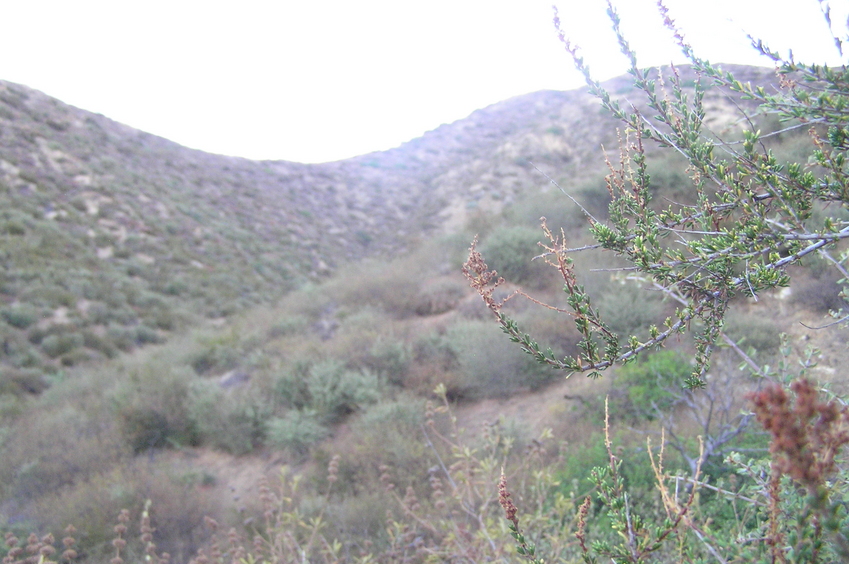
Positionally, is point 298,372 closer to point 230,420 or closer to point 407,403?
point 230,420

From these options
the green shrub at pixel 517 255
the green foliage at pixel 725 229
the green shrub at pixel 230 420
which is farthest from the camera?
the green shrub at pixel 517 255

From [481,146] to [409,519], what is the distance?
2826 cm

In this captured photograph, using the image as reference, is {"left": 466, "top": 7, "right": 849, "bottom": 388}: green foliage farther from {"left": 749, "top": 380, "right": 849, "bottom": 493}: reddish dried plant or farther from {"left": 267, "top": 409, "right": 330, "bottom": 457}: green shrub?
{"left": 267, "top": 409, "right": 330, "bottom": 457}: green shrub

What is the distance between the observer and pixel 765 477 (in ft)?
6.63

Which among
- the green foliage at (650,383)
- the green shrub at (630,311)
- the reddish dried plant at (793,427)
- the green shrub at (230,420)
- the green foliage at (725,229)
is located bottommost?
the green shrub at (230,420)

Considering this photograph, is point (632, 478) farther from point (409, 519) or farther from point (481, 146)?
point (481, 146)

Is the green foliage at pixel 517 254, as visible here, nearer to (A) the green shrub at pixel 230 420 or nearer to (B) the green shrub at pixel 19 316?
(A) the green shrub at pixel 230 420

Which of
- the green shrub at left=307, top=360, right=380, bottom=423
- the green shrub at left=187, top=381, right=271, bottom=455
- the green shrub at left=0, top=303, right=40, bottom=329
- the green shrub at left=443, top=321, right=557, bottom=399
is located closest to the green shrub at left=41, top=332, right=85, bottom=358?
the green shrub at left=0, top=303, right=40, bottom=329

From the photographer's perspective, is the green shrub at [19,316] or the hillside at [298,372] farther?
the green shrub at [19,316]

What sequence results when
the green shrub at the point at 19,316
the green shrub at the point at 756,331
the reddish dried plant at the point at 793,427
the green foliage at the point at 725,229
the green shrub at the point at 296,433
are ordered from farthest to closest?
the green shrub at the point at 19,316
the green shrub at the point at 296,433
the green shrub at the point at 756,331
the green foliage at the point at 725,229
the reddish dried plant at the point at 793,427

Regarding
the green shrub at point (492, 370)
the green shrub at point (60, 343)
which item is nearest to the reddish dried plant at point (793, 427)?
the green shrub at point (492, 370)

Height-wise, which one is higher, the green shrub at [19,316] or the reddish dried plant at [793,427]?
the reddish dried plant at [793,427]

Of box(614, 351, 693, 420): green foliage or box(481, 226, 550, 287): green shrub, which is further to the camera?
box(481, 226, 550, 287): green shrub

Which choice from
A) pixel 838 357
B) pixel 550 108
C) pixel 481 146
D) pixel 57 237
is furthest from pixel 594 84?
pixel 550 108
